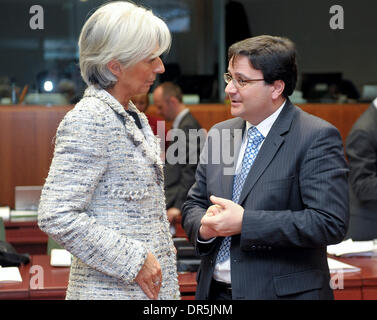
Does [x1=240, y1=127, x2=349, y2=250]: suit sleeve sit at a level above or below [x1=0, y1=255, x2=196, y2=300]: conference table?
above

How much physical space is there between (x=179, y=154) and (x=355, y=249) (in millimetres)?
2249

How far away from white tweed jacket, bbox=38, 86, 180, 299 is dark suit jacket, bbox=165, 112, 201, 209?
10.8 feet

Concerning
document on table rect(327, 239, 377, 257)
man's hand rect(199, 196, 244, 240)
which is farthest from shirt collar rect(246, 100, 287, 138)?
document on table rect(327, 239, 377, 257)

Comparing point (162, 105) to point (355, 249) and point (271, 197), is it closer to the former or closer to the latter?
point (355, 249)

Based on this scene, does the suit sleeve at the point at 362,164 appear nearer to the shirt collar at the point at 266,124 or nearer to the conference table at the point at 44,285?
the conference table at the point at 44,285

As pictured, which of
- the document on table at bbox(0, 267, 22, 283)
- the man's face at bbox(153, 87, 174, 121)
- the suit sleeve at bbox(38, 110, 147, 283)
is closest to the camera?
the suit sleeve at bbox(38, 110, 147, 283)

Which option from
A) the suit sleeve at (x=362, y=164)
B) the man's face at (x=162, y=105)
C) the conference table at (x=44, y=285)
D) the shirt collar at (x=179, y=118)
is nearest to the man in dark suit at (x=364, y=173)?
the suit sleeve at (x=362, y=164)

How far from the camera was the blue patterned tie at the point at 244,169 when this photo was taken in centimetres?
220

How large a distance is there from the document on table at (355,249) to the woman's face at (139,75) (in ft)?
6.14

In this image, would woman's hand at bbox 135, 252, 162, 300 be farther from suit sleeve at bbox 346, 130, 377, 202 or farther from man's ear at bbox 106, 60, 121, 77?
suit sleeve at bbox 346, 130, 377, 202

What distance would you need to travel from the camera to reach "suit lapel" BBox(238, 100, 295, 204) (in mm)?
2143

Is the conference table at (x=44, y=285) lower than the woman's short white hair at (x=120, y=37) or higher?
lower

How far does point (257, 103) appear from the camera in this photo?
221 cm
